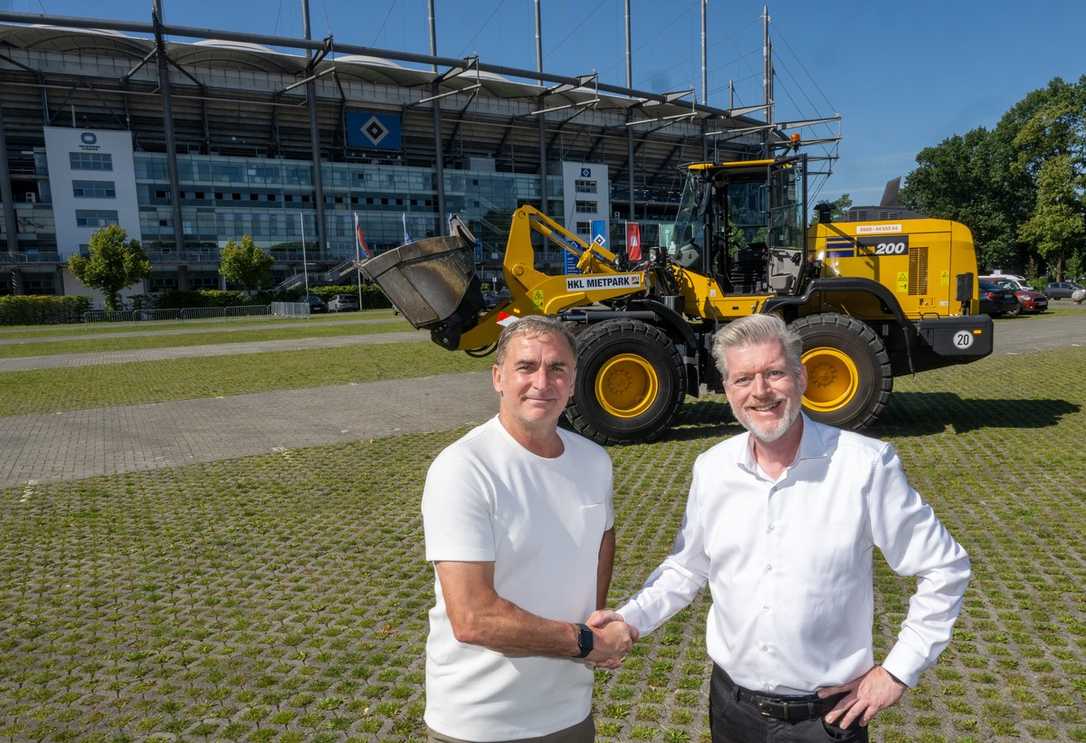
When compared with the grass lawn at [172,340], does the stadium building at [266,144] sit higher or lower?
higher

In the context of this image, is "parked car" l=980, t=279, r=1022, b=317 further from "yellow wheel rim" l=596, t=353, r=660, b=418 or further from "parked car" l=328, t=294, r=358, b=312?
"parked car" l=328, t=294, r=358, b=312

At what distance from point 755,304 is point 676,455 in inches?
95.1

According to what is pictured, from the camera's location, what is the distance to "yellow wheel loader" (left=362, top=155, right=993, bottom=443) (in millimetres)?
7957

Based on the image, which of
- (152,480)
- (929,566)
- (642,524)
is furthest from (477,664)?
(152,480)

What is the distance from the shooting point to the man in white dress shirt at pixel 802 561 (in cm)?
185

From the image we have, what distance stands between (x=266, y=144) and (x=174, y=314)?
25.0m

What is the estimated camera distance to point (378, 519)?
5.95m

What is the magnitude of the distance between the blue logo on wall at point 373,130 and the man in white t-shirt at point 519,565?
68033 mm

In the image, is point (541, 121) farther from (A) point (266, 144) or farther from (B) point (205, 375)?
(B) point (205, 375)

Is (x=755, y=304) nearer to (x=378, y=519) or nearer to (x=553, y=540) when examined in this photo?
(x=378, y=519)

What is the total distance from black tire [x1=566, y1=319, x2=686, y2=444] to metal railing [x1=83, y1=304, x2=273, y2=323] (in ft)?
151

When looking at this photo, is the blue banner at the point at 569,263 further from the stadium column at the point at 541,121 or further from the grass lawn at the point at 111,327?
the stadium column at the point at 541,121

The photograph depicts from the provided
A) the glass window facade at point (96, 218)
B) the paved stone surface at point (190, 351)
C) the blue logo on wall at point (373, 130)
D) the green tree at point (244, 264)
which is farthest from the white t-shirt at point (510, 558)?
the blue logo on wall at point (373, 130)

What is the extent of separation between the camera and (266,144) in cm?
6675
